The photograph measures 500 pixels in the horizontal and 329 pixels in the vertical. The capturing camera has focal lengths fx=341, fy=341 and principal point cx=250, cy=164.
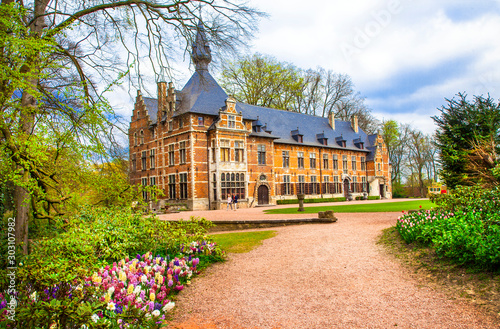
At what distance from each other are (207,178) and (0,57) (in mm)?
22449

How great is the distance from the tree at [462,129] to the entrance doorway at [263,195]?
1830 cm

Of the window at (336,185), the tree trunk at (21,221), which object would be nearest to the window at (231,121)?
the window at (336,185)

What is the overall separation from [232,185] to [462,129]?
17762 millimetres

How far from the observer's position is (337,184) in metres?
38.3

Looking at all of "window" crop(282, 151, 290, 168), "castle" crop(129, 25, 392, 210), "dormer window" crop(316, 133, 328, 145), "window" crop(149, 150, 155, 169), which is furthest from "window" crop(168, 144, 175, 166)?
"dormer window" crop(316, 133, 328, 145)

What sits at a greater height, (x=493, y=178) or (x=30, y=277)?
(x=493, y=178)

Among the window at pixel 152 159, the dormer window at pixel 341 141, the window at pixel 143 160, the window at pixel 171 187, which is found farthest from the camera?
the dormer window at pixel 341 141

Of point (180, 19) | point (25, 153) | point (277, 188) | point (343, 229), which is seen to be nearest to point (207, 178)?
point (277, 188)

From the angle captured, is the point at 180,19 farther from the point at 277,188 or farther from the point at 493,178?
the point at 277,188

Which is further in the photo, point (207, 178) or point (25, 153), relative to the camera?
point (207, 178)

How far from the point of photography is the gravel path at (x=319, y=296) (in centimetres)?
449

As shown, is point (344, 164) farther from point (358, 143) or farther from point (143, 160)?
point (143, 160)

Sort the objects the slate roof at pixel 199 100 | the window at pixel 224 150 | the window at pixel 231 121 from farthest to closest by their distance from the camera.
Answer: the window at pixel 231 121 < the window at pixel 224 150 < the slate roof at pixel 199 100

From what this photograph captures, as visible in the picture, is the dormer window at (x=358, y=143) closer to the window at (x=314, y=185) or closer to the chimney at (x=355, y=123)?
the chimney at (x=355, y=123)
